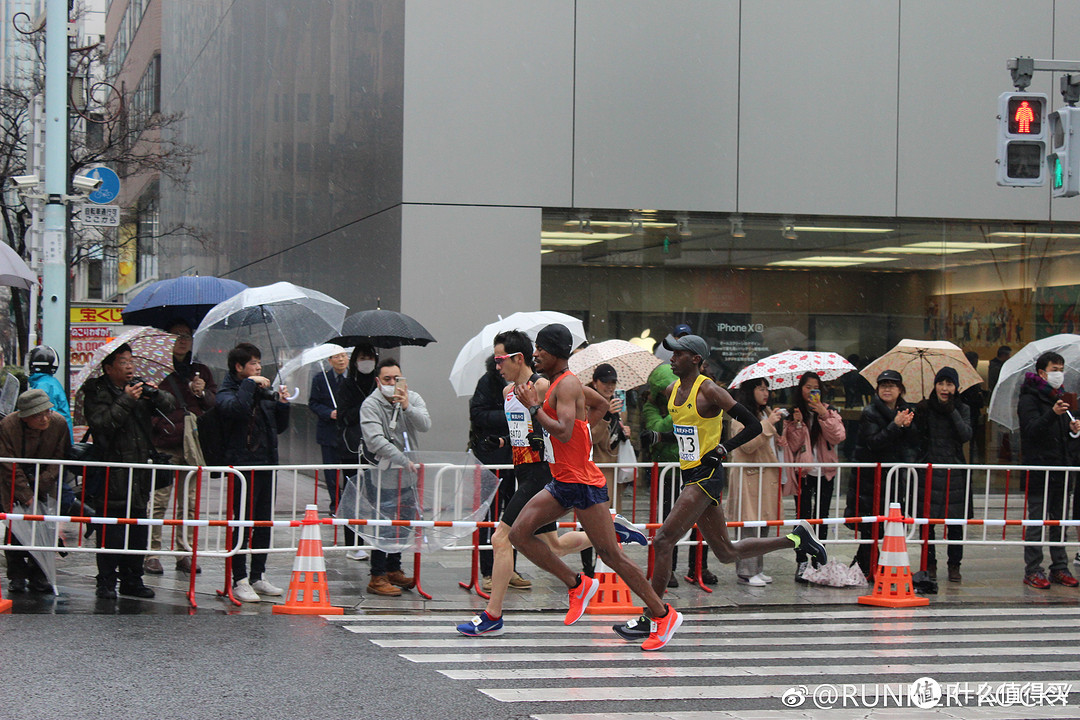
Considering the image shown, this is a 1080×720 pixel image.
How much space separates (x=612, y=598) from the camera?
9477 mm

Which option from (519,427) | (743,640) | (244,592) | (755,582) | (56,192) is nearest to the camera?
(743,640)

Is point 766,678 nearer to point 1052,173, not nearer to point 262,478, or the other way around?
point 262,478

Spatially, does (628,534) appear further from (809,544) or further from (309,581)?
(309,581)

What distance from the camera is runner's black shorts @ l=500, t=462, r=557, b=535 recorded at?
27.3ft

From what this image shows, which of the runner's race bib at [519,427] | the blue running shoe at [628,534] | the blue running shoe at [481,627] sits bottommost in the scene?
the blue running shoe at [481,627]

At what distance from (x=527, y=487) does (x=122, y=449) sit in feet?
11.2

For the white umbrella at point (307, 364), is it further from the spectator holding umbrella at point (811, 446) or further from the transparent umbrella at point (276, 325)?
the spectator holding umbrella at point (811, 446)

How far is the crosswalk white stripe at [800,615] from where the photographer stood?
9.08 meters

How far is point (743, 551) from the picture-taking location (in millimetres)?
8938

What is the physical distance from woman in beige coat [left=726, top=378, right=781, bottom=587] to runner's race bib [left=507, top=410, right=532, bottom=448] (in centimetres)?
274

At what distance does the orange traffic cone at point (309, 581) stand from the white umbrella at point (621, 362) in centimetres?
316

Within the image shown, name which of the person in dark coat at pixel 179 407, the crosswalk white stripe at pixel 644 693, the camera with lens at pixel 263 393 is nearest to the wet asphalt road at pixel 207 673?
the crosswalk white stripe at pixel 644 693

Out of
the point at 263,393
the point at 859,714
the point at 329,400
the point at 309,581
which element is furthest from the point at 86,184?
the point at 859,714

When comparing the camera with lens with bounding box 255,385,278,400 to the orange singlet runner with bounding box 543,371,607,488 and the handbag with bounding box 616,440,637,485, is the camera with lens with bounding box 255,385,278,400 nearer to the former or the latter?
the orange singlet runner with bounding box 543,371,607,488
